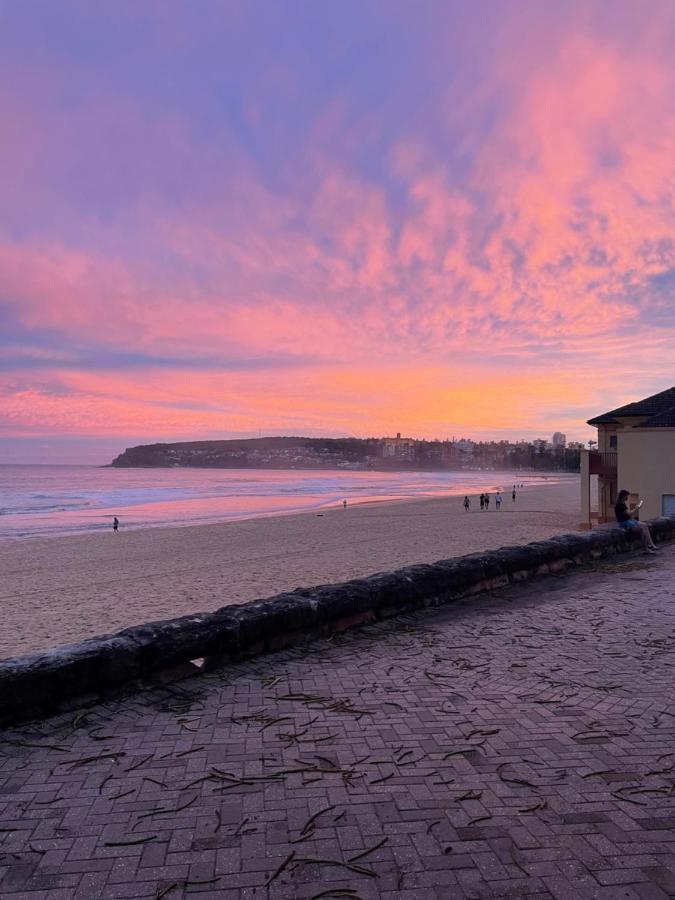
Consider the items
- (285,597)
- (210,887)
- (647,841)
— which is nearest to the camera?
(210,887)

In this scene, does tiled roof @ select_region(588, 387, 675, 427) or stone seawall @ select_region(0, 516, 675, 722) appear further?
tiled roof @ select_region(588, 387, 675, 427)

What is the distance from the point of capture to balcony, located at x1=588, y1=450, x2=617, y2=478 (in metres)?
27.8

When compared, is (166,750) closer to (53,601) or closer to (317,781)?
(317,781)

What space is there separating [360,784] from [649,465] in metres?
22.6

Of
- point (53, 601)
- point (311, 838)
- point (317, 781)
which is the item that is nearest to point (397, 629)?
point (317, 781)

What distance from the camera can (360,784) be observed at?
126 inches

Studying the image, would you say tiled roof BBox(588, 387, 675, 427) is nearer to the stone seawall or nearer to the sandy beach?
the sandy beach

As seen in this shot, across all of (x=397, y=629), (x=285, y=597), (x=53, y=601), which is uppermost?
(x=285, y=597)

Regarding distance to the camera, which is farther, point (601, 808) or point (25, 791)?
point (25, 791)

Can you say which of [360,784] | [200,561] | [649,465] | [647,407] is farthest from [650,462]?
[360,784]

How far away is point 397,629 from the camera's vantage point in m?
6.23

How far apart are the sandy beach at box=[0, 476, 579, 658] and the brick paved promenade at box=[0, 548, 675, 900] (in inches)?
306

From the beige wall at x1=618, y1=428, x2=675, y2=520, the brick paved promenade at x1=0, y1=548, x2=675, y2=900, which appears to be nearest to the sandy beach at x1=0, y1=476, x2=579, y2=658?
the beige wall at x1=618, y1=428, x2=675, y2=520

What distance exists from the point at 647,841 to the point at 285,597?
388cm
